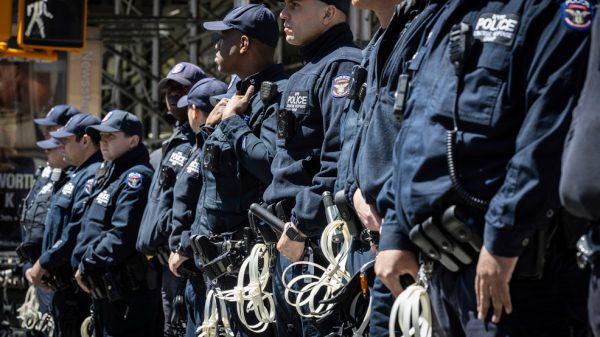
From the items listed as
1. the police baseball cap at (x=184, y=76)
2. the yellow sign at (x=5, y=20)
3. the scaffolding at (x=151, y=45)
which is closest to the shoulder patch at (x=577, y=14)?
the police baseball cap at (x=184, y=76)

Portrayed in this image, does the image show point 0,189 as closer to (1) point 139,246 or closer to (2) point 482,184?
(1) point 139,246

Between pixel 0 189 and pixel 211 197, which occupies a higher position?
pixel 211 197

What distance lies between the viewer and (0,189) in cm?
1487

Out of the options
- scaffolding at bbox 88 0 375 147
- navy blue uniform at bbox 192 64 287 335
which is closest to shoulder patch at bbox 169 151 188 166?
navy blue uniform at bbox 192 64 287 335

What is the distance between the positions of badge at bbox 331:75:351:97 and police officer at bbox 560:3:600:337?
2674 millimetres

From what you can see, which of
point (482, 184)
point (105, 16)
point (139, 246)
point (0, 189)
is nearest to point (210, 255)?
point (139, 246)

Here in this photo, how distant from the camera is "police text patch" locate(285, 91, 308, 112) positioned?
235 inches

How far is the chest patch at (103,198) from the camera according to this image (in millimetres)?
9906

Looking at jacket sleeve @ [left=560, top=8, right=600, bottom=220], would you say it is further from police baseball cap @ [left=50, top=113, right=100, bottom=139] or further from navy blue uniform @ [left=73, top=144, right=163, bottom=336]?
police baseball cap @ [left=50, top=113, right=100, bottom=139]

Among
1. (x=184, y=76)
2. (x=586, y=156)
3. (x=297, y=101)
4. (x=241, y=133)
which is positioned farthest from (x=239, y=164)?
(x=586, y=156)

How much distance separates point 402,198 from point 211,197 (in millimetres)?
3430

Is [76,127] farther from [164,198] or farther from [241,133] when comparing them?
[241,133]

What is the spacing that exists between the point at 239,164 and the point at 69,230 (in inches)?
157

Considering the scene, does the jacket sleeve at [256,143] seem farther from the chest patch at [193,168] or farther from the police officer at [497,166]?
the police officer at [497,166]
